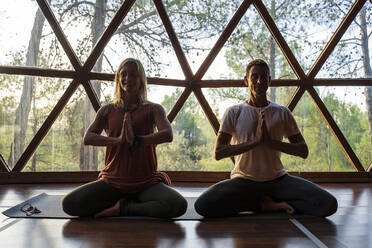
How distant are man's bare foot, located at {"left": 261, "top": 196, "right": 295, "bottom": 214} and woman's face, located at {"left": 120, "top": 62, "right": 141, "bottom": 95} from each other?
154cm

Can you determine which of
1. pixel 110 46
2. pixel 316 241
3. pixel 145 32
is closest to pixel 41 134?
pixel 110 46

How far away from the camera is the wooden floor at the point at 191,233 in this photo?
1941mm

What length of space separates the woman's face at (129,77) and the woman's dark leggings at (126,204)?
2.80 ft

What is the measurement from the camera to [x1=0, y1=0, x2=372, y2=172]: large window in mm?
4863

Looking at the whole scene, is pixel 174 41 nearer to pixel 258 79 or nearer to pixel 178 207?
pixel 258 79

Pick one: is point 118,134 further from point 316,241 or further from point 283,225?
point 316,241

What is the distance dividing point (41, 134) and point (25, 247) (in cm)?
320

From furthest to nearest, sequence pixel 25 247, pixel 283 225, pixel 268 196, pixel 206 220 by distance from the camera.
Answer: pixel 268 196 → pixel 206 220 → pixel 283 225 → pixel 25 247

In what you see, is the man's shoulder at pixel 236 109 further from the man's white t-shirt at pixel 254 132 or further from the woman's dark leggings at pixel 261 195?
the woman's dark leggings at pixel 261 195

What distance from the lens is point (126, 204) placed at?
104 inches

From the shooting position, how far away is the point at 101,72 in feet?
16.4

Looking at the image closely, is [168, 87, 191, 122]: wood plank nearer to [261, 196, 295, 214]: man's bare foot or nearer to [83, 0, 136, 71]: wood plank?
[83, 0, 136, 71]: wood plank

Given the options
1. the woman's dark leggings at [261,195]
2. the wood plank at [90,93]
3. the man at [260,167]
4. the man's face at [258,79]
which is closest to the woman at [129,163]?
the woman's dark leggings at [261,195]

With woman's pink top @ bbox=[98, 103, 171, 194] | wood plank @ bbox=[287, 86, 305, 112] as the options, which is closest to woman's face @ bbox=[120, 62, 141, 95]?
woman's pink top @ bbox=[98, 103, 171, 194]
